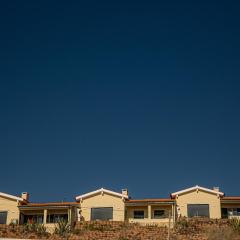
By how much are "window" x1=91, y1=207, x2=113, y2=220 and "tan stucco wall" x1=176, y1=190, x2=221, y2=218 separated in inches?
301

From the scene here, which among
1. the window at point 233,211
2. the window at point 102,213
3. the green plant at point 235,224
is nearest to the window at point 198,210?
the window at point 233,211

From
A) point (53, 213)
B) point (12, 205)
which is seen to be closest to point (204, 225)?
point (53, 213)

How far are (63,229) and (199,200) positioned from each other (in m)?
16.0

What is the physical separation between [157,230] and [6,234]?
15.1 metres

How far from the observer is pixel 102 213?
228ft

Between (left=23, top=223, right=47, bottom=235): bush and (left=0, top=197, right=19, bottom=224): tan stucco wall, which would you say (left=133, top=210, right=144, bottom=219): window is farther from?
(left=0, top=197, right=19, bottom=224): tan stucco wall

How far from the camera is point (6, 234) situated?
61.8 meters

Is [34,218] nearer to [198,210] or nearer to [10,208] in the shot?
[10,208]

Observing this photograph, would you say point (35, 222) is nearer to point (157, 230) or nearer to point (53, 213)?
point (53, 213)

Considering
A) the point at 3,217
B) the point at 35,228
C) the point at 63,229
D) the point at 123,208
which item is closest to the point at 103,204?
the point at 123,208

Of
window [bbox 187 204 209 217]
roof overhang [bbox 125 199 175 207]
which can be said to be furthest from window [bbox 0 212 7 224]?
window [bbox 187 204 209 217]

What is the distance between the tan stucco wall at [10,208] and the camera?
69875mm

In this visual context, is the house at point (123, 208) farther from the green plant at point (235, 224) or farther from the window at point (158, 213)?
the green plant at point (235, 224)

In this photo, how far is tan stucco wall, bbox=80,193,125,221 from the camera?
6906 cm
